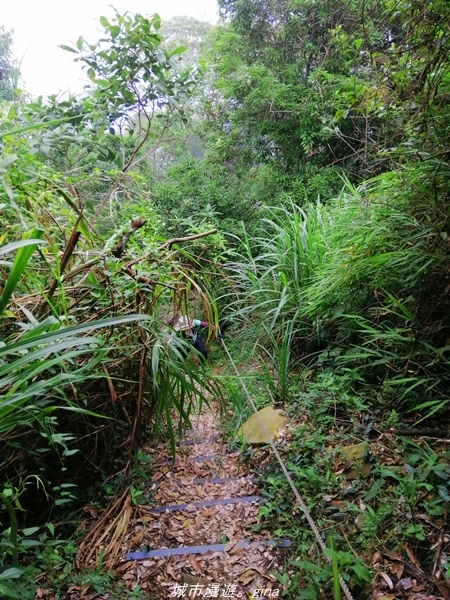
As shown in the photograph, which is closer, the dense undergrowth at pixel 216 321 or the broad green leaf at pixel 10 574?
the broad green leaf at pixel 10 574

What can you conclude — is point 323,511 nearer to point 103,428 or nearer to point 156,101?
point 103,428

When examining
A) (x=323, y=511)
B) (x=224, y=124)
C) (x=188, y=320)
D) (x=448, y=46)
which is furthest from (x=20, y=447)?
(x=224, y=124)

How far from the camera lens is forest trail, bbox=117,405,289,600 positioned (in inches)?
48.2

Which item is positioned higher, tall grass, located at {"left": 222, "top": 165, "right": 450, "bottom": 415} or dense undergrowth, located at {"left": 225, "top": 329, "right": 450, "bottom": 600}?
tall grass, located at {"left": 222, "top": 165, "right": 450, "bottom": 415}

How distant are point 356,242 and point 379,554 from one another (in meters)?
1.44

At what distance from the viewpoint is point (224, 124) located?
5.71m

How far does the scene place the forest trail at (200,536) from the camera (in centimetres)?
122

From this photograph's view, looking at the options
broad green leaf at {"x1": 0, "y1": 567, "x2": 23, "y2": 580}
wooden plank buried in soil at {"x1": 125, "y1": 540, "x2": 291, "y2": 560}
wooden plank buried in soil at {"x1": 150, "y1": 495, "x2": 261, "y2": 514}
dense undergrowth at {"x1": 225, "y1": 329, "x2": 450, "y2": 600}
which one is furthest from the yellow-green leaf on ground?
broad green leaf at {"x1": 0, "y1": 567, "x2": 23, "y2": 580}

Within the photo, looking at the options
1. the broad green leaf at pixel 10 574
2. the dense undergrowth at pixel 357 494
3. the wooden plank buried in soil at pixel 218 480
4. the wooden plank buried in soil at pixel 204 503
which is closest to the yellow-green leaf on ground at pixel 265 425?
the dense undergrowth at pixel 357 494

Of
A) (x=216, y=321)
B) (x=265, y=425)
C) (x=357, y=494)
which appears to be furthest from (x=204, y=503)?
(x=216, y=321)

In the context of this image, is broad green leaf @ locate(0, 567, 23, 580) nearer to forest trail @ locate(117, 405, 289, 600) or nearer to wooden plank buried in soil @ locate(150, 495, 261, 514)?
forest trail @ locate(117, 405, 289, 600)

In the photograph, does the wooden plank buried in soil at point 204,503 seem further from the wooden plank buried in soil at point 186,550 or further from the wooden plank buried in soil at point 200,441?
the wooden plank buried in soil at point 200,441

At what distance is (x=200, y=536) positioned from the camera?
4.77 feet

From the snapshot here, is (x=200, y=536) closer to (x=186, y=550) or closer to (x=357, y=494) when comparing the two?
(x=186, y=550)
